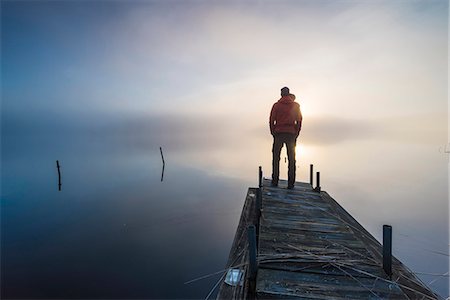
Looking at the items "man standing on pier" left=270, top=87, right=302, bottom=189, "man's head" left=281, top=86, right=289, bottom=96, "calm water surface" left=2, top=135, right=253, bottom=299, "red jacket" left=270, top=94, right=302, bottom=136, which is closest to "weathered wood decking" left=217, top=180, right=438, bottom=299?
"man standing on pier" left=270, top=87, right=302, bottom=189

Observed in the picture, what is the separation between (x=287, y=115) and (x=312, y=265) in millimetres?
5411

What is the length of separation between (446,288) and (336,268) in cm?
1090

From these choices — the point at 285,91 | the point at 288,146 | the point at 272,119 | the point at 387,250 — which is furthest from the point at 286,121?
the point at 387,250

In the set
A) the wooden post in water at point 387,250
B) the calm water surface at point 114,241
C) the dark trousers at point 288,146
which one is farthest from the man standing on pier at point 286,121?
the calm water surface at point 114,241

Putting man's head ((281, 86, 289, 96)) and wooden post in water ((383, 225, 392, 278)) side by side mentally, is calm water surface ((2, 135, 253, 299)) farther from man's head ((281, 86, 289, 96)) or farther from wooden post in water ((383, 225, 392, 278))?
man's head ((281, 86, 289, 96))

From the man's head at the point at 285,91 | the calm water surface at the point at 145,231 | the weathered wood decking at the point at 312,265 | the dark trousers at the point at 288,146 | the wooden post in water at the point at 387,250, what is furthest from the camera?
the calm water surface at the point at 145,231

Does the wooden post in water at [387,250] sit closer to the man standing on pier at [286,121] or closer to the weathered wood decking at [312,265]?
the weathered wood decking at [312,265]

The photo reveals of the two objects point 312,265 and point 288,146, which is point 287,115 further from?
point 312,265

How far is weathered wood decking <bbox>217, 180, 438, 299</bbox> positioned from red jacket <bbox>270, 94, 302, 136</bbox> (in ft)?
9.88

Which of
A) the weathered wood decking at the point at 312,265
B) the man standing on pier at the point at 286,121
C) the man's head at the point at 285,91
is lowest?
the weathered wood decking at the point at 312,265

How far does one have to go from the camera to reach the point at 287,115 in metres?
8.32

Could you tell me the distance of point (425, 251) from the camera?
45.1ft

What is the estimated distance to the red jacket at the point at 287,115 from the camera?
831 centimetres

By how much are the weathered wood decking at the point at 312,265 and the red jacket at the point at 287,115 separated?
301cm
